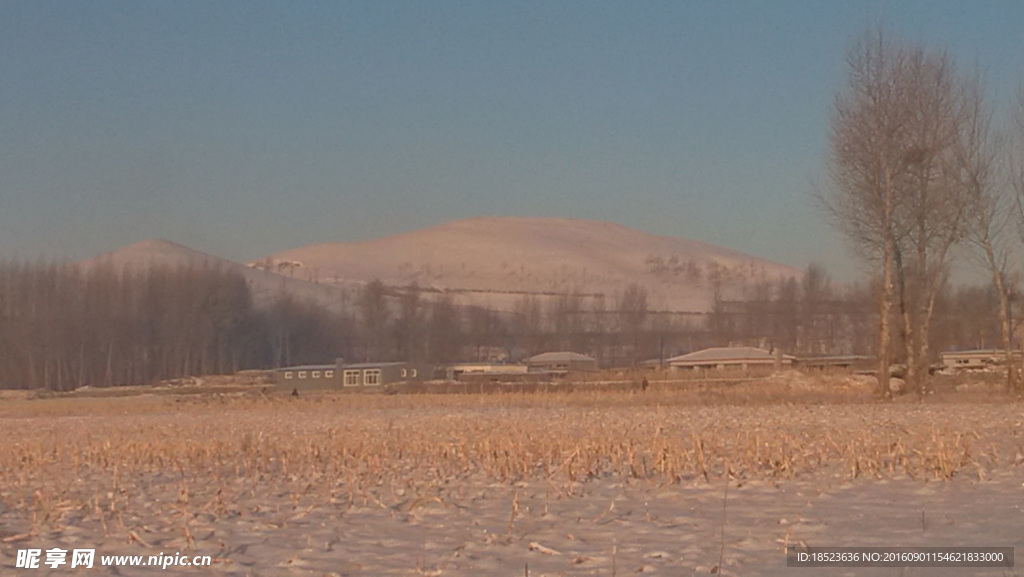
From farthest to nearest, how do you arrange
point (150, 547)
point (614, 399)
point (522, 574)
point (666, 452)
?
1. point (614, 399)
2. point (666, 452)
3. point (150, 547)
4. point (522, 574)

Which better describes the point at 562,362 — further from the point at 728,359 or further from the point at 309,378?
the point at 309,378

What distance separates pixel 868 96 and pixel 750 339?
91857 millimetres

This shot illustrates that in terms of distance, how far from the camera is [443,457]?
50.6ft

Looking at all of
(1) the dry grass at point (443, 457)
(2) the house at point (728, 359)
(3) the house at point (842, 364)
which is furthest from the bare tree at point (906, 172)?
(2) the house at point (728, 359)

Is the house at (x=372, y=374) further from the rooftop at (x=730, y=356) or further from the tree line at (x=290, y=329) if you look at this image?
the rooftop at (x=730, y=356)

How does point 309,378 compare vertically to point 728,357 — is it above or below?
below

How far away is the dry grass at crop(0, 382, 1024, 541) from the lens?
12.0 metres

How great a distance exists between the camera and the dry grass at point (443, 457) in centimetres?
1198

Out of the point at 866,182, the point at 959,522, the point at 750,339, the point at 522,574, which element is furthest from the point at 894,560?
the point at 750,339

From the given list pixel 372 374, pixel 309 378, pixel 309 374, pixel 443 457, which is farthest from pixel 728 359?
pixel 443 457

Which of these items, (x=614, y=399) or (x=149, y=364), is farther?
(x=149, y=364)

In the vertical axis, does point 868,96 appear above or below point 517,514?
above

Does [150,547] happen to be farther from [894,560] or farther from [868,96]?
[868,96]

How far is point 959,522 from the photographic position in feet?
31.1
